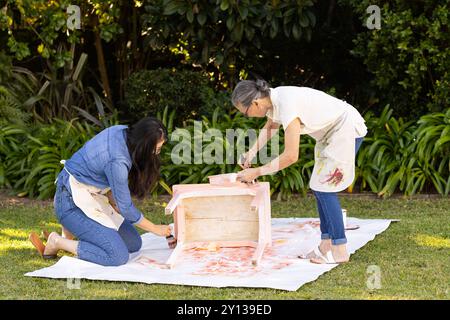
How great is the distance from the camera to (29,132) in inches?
346

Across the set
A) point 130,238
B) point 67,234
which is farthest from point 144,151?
point 67,234

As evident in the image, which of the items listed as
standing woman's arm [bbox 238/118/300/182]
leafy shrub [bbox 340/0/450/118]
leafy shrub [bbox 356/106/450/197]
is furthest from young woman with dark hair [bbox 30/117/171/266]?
leafy shrub [bbox 340/0/450/118]

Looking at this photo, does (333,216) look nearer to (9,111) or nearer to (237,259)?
(237,259)

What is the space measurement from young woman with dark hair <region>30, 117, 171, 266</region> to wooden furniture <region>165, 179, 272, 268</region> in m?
0.45

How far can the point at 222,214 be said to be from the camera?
19.4 ft

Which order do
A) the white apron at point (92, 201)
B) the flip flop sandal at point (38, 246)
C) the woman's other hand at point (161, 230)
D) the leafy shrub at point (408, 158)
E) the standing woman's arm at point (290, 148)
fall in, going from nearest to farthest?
the standing woman's arm at point (290, 148) < the woman's other hand at point (161, 230) < the white apron at point (92, 201) < the flip flop sandal at point (38, 246) < the leafy shrub at point (408, 158)

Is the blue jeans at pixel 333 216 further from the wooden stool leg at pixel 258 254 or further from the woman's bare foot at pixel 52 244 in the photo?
the woman's bare foot at pixel 52 244

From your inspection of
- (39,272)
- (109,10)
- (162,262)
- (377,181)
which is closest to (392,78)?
(377,181)

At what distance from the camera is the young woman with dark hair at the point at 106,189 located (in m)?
5.17

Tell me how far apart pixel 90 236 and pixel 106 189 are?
324 millimetres

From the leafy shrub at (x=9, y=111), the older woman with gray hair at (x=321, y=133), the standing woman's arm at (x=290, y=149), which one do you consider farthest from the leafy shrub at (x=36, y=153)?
the standing woman's arm at (x=290, y=149)

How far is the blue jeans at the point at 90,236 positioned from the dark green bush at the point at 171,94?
137 inches

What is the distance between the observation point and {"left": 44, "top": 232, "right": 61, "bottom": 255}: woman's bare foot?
5500mm
